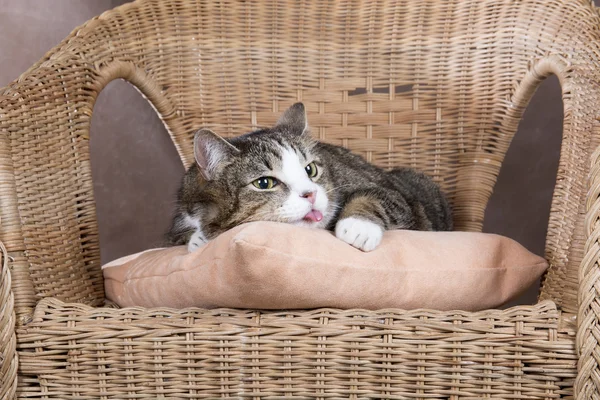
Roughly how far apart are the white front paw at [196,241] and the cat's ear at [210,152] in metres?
0.14

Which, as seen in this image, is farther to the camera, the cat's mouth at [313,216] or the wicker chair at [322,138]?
the cat's mouth at [313,216]

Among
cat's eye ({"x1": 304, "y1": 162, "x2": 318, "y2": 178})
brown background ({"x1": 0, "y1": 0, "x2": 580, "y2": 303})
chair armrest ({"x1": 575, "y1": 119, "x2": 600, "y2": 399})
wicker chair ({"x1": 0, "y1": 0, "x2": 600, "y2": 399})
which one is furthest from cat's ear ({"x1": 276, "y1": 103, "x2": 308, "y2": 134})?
brown background ({"x1": 0, "y1": 0, "x2": 580, "y2": 303})

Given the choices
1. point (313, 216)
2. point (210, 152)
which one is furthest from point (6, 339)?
point (313, 216)

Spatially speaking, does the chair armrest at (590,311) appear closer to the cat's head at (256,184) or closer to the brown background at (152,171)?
the cat's head at (256,184)

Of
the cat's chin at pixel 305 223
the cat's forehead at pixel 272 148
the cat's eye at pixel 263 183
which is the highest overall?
the cat's forehead at pixel 272 148

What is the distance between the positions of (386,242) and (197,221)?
1.60 ft

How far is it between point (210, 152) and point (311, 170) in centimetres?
26

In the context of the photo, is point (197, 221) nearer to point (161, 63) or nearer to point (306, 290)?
point (306, 290)

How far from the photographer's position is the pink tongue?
146 centimetres

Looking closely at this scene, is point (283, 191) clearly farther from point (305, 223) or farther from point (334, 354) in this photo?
point (334, 354)

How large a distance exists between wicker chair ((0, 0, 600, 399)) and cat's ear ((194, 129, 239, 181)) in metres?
0.34

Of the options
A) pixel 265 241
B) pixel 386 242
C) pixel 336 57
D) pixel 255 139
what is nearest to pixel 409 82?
pixel 336 57

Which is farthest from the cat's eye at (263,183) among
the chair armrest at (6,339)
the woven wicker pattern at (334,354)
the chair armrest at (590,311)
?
the chair armrest at (590,311)

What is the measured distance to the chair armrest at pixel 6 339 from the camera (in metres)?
1.24
